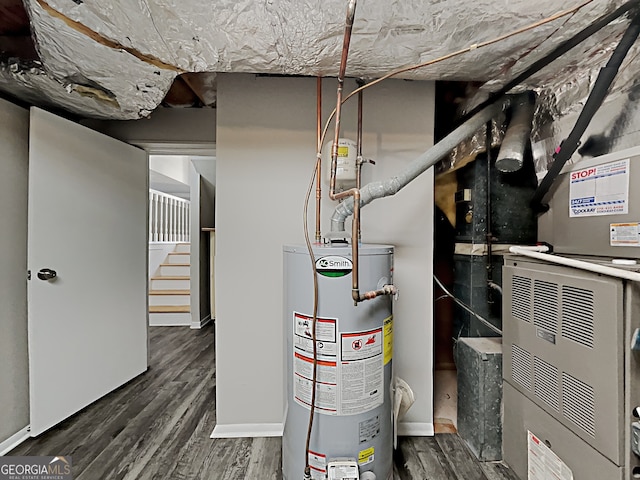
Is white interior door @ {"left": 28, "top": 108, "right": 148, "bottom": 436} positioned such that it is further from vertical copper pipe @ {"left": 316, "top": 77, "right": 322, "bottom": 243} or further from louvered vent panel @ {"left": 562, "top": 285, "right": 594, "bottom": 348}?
louvered vent panel @ {"left": 562, "top": 285, "right": 594, "bottom": 348}

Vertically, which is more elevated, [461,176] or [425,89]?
[425,89]

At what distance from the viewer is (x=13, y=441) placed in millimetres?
1647

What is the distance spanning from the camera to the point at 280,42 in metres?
1.28

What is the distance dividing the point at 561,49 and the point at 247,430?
236 cm

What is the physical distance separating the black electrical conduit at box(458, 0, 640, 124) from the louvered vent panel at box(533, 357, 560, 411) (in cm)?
125

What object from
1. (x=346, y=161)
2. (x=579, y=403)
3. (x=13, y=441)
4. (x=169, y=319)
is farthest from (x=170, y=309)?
(x=579, y=403)

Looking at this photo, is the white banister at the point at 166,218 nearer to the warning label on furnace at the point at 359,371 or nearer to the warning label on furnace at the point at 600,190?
the warning label on furnace at the point at 359,371

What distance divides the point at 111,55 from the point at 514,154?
1952 millimetres

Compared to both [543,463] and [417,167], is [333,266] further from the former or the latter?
[543,463]

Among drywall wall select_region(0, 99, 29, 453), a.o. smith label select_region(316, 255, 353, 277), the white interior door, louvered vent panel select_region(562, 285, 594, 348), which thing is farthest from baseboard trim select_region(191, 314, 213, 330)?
louvered vent panel select_region(562, 285, 594, 348)

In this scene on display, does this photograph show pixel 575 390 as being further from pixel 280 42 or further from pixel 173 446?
pixel 173 446

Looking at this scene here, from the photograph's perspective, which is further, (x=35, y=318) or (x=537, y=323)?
(x=35, y=318)

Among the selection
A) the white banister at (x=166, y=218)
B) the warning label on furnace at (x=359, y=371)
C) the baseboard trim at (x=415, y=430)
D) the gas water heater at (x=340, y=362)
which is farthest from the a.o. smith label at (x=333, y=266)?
the white banister at (x=166, y=218)

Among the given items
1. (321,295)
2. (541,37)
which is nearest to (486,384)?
(321,295)
